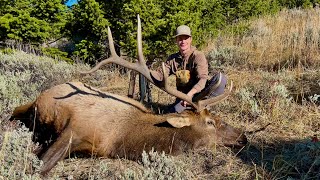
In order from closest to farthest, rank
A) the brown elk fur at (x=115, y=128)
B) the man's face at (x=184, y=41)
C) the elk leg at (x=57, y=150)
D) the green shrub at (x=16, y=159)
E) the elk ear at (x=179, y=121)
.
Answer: the green shrub at (x=16, y=159), the elk leg at (x=57, y=150), the brown elk fur at (x=115, y=128), the elk ear at (x=179, y=121), the man's face at (x=184, y=41)

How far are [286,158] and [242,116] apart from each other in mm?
1646

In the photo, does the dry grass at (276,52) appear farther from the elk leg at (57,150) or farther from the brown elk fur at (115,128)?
the elk leg at (57,150)

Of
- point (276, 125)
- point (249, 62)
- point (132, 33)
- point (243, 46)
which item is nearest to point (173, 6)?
point (132, 33)

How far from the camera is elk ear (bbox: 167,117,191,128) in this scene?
14.3 ft

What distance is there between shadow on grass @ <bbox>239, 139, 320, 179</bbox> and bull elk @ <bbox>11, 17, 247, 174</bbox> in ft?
0.90

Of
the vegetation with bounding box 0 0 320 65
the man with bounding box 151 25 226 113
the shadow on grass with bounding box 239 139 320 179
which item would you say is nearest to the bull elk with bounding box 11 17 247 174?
the shadow on grass with bounding box 239 139 320 179

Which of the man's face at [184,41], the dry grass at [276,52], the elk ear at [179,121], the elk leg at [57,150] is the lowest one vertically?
the elk leg at [57,150]

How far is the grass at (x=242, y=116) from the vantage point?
3553 mm

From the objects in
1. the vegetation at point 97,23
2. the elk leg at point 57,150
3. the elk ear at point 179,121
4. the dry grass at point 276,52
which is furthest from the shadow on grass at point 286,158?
the vegetation at point 97,23

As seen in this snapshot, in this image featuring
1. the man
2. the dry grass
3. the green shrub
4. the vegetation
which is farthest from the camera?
the vegetation

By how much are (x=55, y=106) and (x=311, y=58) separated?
18.6 feet

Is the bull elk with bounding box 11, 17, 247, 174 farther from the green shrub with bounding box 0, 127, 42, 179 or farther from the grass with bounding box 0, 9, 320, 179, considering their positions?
the green shrub with bounding box 0, 127, 42, 179

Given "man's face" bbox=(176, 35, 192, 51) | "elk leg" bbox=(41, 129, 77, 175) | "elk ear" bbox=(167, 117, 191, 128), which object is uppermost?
"man's face" bbox=(176, 35, 192, 51)

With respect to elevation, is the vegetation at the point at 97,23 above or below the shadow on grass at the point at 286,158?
above
